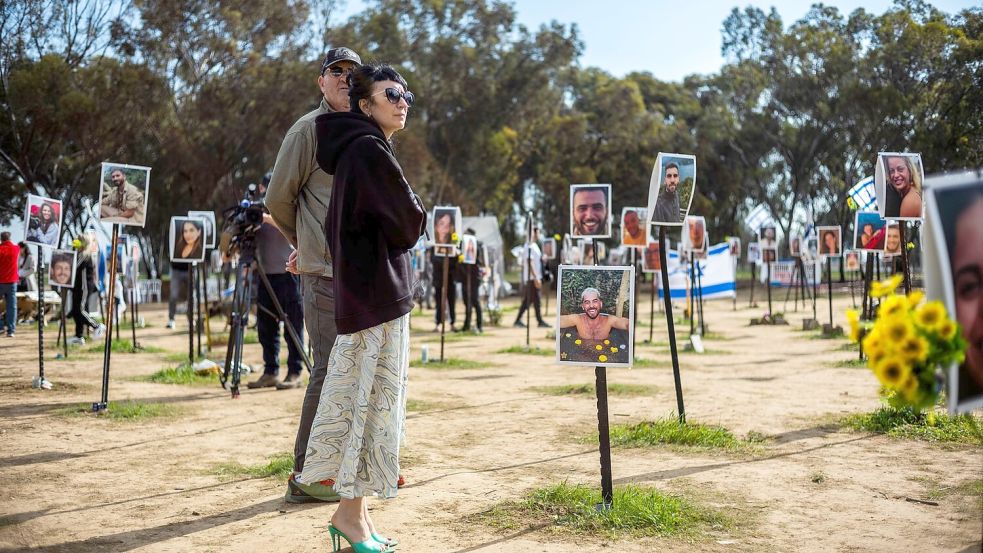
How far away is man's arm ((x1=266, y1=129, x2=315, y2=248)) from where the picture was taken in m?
4.38

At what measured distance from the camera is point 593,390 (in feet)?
29.1

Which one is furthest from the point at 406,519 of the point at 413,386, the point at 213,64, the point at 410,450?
the point at 213,64

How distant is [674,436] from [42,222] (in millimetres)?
7529

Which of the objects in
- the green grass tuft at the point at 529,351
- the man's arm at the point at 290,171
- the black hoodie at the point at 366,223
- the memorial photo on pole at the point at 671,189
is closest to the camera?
the black hoodie at the point at 366,223

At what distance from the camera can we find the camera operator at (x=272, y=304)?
8695 mm

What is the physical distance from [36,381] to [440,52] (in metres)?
29.8

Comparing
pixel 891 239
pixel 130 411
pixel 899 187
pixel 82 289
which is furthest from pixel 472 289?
pixel 899 187

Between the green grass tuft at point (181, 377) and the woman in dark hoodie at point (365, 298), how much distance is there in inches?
243

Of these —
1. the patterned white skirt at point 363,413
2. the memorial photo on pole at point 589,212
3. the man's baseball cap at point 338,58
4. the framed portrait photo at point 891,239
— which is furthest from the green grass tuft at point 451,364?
the patterned white skirt at point 363,413

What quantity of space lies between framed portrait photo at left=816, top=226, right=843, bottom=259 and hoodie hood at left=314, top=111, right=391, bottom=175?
1644 centimetres

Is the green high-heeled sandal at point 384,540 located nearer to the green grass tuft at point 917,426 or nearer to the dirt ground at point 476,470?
the dirt ground at point 476,470

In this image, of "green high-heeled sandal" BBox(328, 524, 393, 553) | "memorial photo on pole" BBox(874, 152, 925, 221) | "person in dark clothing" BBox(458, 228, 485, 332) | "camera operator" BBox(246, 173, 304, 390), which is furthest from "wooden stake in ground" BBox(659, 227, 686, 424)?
"person in dark clothing" BBox(458, 228, 485, 332)

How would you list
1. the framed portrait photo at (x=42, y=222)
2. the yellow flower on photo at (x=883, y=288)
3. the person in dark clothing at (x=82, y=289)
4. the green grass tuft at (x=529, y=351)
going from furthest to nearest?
the person in dark clothing at (x=82, y=289), the green grass tuft at (x=529, y=351), the framed portrait photo at (x=42, y=222), the yellow flower on photo at (x=883, y=288)

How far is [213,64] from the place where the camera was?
31938mm
